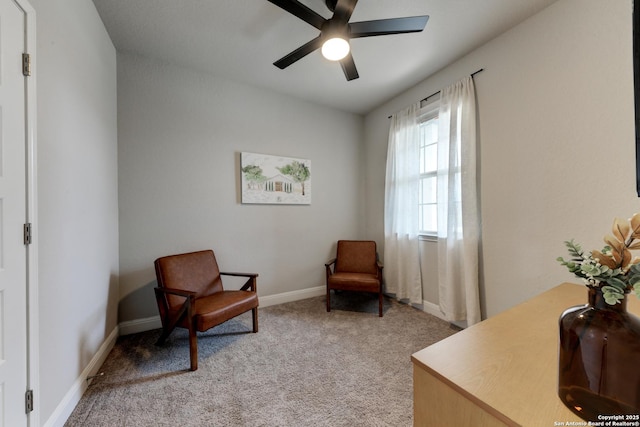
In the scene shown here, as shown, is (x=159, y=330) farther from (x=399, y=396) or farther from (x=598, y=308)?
(x=598, y=308)

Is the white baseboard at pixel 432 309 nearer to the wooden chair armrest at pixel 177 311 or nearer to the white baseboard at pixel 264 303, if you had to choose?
the white baseboard at pixel 264 303

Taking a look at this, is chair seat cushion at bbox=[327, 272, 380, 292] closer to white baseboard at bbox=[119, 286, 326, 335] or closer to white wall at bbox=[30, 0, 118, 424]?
white baseboard at bbox=[119, 286, 326, 335]

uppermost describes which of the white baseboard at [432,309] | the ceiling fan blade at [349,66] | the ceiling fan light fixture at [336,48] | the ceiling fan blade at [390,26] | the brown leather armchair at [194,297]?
the ceiling fan blade at [390,26]

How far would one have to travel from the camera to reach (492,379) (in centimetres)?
62

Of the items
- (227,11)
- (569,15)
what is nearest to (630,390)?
(569,15)

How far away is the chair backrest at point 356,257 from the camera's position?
10.5ft

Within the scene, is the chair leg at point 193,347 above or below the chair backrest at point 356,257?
below

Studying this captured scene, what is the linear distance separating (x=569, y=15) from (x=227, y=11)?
2.52 meters

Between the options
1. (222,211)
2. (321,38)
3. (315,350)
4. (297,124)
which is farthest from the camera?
(297,124)

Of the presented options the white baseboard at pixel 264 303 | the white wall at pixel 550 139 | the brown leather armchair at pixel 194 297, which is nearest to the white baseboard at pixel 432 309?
the white wall at pixel 550 139

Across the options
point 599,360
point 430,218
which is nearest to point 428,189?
point 430,218

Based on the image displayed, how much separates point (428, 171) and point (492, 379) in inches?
101

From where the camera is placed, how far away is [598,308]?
53 cm

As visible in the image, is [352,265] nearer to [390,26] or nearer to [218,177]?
[218,177]
